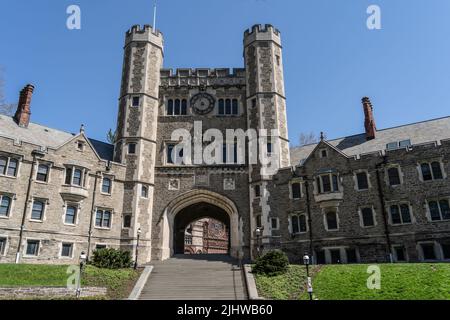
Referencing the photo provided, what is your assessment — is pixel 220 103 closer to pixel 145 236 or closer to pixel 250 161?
pixel 250 161

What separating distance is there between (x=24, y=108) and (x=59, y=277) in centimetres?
1613

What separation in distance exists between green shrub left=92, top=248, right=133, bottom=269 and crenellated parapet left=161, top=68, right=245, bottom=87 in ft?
57.8

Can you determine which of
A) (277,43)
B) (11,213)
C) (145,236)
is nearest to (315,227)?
(145,236)

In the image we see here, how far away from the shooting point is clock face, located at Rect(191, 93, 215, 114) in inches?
1340

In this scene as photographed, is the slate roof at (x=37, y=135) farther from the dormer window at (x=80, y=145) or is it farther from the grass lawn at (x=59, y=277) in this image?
the grass lawn at (x=59, y=277)

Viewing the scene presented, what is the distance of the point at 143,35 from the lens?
1357 inches

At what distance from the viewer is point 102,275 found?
21.0 metres

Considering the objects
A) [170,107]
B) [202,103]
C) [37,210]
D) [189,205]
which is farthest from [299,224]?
[37,210]

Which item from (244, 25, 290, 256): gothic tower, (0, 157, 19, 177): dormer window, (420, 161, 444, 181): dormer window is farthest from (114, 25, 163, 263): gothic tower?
(420, 161, 444, 181): dormer window

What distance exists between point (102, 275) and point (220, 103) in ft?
64.3

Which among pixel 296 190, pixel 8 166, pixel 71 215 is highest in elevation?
pixel 8 166

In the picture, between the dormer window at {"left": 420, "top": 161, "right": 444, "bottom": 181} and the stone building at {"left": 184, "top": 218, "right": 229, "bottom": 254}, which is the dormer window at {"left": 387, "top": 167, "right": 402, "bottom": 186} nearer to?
the dormer window at {"left": 420, "top": 161, "right": 444, "bottom": 181}

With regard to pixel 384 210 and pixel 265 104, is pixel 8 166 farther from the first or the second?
pixel 384 210

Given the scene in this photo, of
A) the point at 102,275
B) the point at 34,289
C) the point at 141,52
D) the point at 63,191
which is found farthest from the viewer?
the point at 141,52
